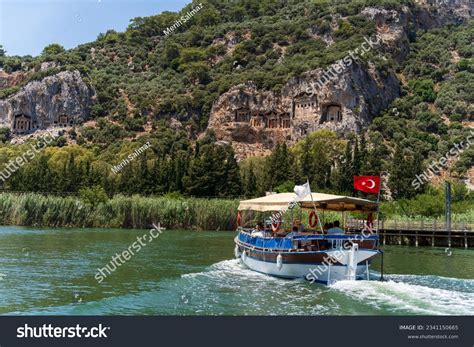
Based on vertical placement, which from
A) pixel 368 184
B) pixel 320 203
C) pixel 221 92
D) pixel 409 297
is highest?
pixel 221 92

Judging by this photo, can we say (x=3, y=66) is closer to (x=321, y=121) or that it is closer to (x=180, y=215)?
(x=321, y=121)

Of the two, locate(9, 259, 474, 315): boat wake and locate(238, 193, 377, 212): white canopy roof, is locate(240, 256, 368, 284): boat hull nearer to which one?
locate(9, 259, 474, 315): boat wake

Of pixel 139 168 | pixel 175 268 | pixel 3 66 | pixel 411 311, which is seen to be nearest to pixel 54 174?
pixel 139 168

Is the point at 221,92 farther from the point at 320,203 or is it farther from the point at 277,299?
the point at 277,299

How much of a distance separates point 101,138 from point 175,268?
104 meters

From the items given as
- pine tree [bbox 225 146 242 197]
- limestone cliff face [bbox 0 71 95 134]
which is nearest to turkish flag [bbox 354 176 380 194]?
pine tree [bbox 225 146 242 197]

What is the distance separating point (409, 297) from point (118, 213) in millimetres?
47883

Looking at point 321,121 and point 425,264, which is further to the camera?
point 321,121

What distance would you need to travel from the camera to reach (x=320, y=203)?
29969 millimetres

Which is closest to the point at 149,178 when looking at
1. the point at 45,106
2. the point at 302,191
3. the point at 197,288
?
the point at 302,191

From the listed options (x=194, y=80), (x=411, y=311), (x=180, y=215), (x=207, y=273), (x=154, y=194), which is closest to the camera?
(x=411, y=311)

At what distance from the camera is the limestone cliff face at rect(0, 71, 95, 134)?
455ft

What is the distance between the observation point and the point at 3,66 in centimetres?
16850

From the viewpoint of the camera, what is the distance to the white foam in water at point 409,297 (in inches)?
756
